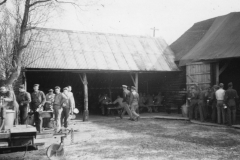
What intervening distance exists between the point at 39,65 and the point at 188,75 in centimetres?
900

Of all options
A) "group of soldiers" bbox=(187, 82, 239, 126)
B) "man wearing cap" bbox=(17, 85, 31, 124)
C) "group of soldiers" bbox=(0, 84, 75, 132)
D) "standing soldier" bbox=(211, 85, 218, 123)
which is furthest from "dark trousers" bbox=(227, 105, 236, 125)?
"man wearing cap" bbox=(17, 85, 31, 124)

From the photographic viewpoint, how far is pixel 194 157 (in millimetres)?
6633

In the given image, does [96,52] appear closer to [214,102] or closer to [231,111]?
[214,102]

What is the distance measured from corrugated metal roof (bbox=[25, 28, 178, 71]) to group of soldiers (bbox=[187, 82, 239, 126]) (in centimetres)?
436

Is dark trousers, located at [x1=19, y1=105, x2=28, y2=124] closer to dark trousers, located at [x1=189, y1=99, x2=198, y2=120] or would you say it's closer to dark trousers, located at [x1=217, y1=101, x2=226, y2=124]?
dark trousers, located at [x1=217, y1=101, x2=226, y2=124]

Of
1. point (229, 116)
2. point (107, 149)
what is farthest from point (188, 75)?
point (107, 149)

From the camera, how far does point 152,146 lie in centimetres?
794

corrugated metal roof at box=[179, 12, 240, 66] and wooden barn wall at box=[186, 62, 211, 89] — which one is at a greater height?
corrugated metal roof at box=[179, 12, 240, 66]

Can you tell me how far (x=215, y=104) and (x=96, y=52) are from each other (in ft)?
25.9

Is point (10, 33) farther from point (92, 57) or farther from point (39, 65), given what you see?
point (92, 57)

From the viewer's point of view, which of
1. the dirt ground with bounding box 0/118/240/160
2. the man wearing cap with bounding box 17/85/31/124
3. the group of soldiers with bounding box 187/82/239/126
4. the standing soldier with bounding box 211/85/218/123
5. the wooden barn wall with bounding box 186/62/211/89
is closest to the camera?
the dirt ground with bounding box 0/118/240/160

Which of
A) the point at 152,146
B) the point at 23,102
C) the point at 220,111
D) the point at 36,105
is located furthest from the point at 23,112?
the point at 220,111

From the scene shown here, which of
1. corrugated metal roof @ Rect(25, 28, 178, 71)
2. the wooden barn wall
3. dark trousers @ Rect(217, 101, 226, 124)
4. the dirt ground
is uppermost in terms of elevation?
corrugated metal roof @ Rect(25, 28, 178, 71)

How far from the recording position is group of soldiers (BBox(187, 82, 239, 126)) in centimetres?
1171
